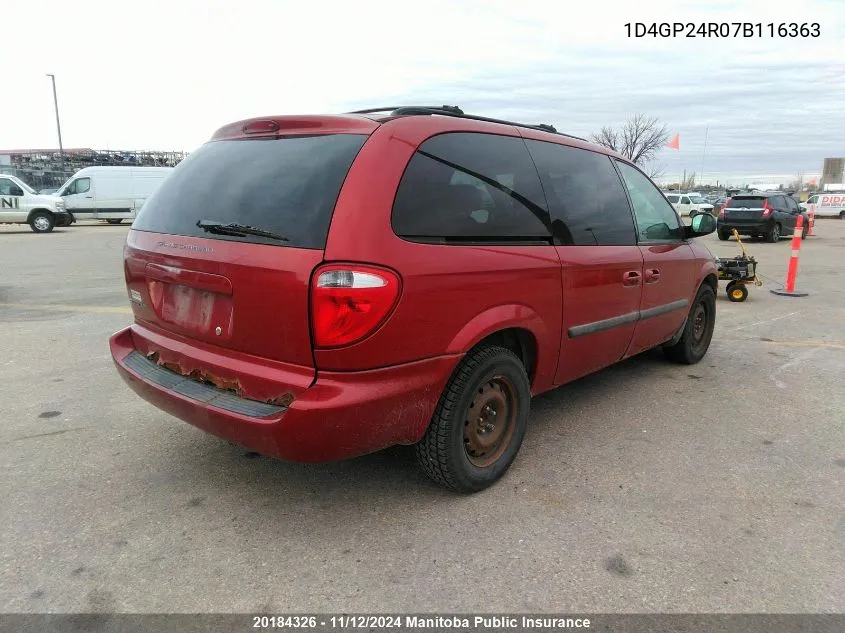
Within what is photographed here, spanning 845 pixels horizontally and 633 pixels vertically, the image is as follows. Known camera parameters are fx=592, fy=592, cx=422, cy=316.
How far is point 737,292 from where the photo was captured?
8.56 meters

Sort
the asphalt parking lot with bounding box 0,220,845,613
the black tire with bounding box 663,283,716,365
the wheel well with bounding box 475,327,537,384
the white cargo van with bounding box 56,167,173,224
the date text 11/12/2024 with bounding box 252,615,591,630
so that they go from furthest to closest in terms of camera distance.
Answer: the white cargo van with bounding box 56,167,173,224
the black tire with bounding box 663,283,716,365
the wheel well with bounding box 475,327,537,384
the asphalt parking lot with bounding box 0,220,845,613
the date text 11/12/2024 with bounding box 252,615,591,630

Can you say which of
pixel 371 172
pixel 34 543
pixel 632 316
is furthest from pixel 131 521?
pixel 632 316

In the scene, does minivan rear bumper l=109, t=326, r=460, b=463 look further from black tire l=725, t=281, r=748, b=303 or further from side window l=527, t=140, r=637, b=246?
black tire l=725, t=281, r=748, b=303

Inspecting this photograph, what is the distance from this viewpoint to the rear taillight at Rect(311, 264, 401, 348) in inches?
89.6

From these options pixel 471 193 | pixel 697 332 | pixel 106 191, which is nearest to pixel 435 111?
pixel 471 193

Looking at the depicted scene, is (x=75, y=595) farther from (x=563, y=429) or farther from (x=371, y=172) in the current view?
(x=563, y=429)

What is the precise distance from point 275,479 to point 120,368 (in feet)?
3.33

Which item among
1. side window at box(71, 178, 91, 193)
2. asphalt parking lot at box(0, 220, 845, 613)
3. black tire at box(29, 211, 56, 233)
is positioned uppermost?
side window at box(71, 178, 91, 193)

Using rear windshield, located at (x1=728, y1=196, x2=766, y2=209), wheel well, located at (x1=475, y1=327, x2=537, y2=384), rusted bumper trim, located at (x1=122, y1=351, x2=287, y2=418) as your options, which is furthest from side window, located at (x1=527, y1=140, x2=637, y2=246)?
rear windshield, located at (x1=728, y1=196, x2=766, y2=209)

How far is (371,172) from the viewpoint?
2.43 metres

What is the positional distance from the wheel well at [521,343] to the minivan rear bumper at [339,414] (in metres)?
0.48

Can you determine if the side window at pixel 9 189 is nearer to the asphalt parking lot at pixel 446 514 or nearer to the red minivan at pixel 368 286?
the asphalt parking lot at pixel 446 514

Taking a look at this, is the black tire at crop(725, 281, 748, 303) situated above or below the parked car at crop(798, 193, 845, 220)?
below

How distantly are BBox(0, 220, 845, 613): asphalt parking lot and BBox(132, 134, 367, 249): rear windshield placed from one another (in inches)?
50.8
